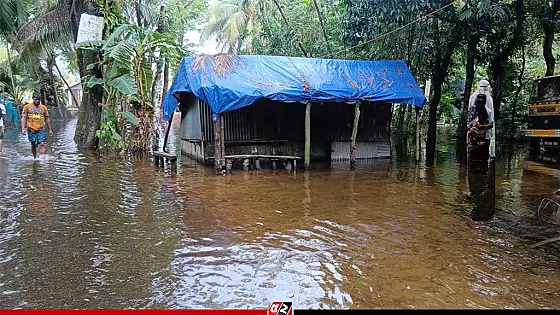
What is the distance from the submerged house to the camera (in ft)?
34.5

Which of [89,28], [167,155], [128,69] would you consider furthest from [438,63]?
[89,28]

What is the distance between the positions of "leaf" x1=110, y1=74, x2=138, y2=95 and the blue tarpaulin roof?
1.10 metres

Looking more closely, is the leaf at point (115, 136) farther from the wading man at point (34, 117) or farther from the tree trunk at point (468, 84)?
the tree trunk at point (468, 84)

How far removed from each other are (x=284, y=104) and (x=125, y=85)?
14.5ft

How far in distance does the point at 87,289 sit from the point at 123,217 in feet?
8.56

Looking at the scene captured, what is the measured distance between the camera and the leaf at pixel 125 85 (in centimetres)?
1177

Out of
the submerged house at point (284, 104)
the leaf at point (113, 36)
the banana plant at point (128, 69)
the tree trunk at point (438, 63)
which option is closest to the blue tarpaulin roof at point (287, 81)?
the submerged house at point (284, 104)

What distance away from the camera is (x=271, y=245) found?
520 cm

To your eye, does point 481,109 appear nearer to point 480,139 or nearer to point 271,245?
point 480,139

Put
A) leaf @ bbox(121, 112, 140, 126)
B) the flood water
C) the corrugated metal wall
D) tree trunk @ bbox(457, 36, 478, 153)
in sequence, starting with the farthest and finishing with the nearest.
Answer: tree trunk @ bbox(457, 36, 478, 153)
leaf @ bbox(121, 112, 140, 126)
the corrugated metal wall
the flood water

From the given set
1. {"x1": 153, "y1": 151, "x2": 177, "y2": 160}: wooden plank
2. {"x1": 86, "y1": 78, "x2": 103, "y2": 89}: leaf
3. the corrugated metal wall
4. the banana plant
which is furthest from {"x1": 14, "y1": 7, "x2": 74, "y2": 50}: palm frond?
{"x1": 153, "y1": 151, "x2": 177, "y2": 160}: wooden plank

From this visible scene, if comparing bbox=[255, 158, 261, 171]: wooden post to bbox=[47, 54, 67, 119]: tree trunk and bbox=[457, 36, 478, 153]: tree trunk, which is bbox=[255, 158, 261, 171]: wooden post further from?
bbox=[47, 54, 67, 119]: tree trunk

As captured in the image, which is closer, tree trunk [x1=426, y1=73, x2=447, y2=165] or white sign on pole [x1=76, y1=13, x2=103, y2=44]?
white sign on pole [x1=76, y1=13, x2=103, y2=44]

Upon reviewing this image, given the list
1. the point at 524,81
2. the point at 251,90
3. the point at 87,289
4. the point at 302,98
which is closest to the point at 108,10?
the point at 251,90
